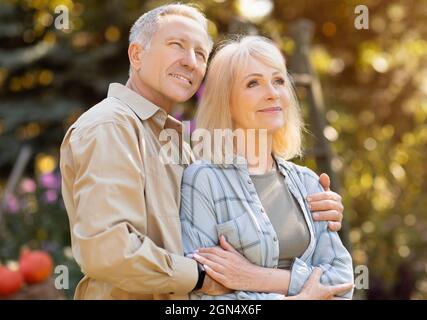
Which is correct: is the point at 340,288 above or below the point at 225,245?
below

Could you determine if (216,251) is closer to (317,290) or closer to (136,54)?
(317,290)

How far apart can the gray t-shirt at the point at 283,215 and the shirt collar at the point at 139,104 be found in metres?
0.36

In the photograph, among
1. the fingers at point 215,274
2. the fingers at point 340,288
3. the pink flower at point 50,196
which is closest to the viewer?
the fingers at point 215,274

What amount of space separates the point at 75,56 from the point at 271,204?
532 centimetres

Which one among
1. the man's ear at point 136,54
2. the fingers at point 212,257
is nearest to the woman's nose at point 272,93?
the man's ear at point 136,54

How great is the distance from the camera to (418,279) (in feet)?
18.4

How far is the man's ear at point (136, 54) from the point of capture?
253 centimetres

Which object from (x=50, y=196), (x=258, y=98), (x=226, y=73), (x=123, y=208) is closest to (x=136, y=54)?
(x=226, y=73)

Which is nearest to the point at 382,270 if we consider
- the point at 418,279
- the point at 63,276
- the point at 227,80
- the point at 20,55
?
the point at 418,279

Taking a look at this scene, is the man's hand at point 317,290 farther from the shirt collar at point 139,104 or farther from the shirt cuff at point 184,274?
the shirt collar at point 139,104

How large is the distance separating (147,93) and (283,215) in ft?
1.93

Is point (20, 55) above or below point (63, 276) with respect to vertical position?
above

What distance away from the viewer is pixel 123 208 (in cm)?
219
